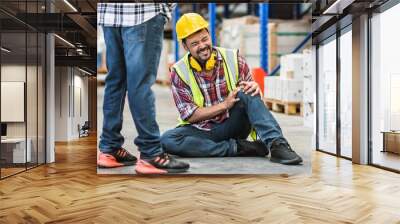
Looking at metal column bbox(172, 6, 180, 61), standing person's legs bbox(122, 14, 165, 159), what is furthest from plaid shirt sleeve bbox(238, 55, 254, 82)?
standing person's legs bbox(122, 14, 165, 159)

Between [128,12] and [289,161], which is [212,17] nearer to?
[128,12]

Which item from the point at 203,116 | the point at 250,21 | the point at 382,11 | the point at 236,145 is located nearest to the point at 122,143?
the point at 203,116

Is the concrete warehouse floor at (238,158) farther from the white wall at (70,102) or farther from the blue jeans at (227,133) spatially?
the white wall at (70,102)

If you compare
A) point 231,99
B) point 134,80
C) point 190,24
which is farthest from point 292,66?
point 134,80

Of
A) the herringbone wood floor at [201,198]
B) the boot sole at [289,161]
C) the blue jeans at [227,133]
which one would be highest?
the blue jeans at [227,133]

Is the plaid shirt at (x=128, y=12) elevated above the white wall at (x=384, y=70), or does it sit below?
above

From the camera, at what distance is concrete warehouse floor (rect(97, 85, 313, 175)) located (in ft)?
18.6

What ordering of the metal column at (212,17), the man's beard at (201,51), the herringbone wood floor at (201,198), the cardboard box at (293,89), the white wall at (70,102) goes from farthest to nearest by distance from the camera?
the white wall at (70,102) < the cardboard box at (293,89) < the metal column at (212,17) < the man's beard at (201,51) < the herringbone wood floor at (201,198)

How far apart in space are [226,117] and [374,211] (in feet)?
7.57

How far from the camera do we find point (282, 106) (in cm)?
565

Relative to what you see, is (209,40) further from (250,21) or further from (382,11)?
(382,11)

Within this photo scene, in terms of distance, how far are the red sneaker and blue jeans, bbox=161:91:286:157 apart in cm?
47

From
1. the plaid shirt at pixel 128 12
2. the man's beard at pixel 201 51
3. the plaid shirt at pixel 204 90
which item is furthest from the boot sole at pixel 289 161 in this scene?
the plaid shirt at pixel 128 12

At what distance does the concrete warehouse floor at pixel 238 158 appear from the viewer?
568 cm
